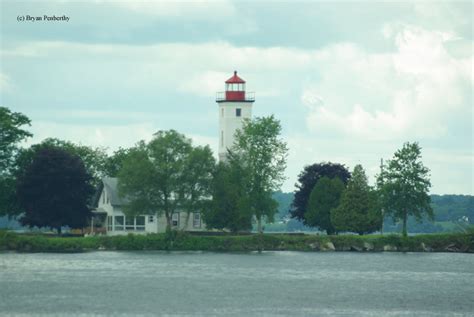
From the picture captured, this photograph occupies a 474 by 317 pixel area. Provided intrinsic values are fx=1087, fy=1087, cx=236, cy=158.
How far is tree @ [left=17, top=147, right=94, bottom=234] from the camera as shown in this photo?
98.1m

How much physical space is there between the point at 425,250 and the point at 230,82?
94.4 ft

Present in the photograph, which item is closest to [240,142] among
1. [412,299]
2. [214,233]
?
[214,233]

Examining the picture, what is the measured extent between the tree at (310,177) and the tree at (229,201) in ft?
35.5

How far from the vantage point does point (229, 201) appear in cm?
10000

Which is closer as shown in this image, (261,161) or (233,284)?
(233,284)

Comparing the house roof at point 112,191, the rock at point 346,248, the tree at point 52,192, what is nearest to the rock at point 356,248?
the rock at point 346,248

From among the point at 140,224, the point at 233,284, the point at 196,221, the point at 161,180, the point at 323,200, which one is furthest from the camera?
the point at 196,221

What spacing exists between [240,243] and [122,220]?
16.9m

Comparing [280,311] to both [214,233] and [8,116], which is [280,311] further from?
[8,116]

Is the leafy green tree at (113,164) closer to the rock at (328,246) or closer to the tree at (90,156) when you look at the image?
the tree at (90,156)

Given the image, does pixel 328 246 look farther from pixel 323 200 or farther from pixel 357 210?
pixel 323 200

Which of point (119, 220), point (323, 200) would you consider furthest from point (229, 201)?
point (119, 220)

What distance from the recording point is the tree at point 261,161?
102 m

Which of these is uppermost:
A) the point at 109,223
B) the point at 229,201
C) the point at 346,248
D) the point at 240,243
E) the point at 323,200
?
the point at 323,200
